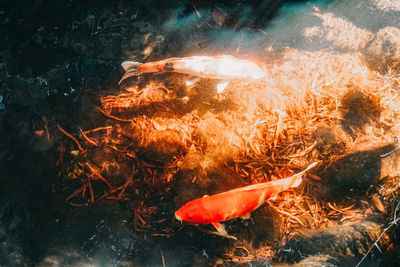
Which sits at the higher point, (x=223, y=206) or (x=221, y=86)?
(x=221, y=86)

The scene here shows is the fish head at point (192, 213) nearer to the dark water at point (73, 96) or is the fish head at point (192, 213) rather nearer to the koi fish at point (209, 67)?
the dark water at point (73, 96)

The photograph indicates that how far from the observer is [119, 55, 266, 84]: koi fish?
262 centimetres

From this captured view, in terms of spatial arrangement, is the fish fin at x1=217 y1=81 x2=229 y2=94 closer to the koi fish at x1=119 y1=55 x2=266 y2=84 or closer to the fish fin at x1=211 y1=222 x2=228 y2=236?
the koi fish at x1=119 y1=55 x2=266 y2=84

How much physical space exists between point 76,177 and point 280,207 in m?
2.39

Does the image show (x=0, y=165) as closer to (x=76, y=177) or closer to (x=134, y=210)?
(x=76, y=177)

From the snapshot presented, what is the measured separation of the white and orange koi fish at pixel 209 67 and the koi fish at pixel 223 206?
4.47 feet

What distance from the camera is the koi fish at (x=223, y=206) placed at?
2.08 m

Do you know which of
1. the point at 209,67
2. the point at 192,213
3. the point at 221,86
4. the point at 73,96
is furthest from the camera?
the point at 73,96

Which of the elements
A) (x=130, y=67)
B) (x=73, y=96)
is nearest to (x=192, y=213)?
(x=130, y=67)

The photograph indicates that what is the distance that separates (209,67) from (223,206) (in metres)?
1.65

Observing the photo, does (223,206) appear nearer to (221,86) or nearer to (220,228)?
(220,228)

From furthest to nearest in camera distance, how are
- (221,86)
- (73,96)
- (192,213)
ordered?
(73,96) → (221,86) → (192,213)

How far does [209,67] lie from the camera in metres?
2.63

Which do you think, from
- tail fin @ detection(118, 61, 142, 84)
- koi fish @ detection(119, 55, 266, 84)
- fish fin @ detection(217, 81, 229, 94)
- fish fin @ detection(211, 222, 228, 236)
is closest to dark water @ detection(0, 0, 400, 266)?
fish fin @ detection(211, 222, 228, 236)
